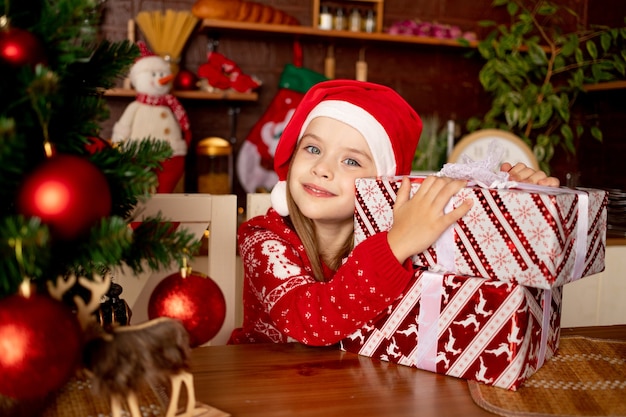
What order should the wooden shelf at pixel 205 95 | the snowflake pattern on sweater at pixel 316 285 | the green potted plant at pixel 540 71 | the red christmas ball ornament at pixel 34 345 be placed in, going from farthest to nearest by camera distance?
1. the green potted plant at pixel 540 71
2. the wooden shelf at pixel 205 95
3. the snowflake pattern on sweater at pixel 316 285
4. the red christmas ball ornament at pixel 34 345

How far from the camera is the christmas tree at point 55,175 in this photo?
1.40 feet

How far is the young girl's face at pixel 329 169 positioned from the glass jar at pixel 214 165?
142 centimetres

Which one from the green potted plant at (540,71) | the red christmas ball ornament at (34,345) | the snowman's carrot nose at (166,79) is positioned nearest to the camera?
the red christmas ball ornament at (34,345)

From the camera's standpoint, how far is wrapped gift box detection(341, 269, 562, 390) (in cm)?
70

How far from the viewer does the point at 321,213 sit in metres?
1.03

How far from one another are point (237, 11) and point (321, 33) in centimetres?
37

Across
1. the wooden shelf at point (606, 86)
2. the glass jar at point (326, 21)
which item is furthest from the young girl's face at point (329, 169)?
→ the wooden shelf at point (606, 86)

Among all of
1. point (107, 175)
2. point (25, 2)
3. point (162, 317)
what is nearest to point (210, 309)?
point (162, 317)

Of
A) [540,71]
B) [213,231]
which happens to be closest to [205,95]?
[213,231]

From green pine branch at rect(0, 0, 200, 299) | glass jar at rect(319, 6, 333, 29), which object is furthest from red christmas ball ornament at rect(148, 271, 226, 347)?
glass jar at rect(319, 6, 333, 29)

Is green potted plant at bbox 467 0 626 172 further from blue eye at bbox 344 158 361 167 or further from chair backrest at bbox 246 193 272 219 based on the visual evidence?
blue eye at bbox 344 158 361 167

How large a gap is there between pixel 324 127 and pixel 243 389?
540mm

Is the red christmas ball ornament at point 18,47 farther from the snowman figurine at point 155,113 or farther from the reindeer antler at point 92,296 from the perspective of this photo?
the snowman figurine at point 155,113

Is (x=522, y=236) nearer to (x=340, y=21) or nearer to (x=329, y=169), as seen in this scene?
(x=329, y=169)
